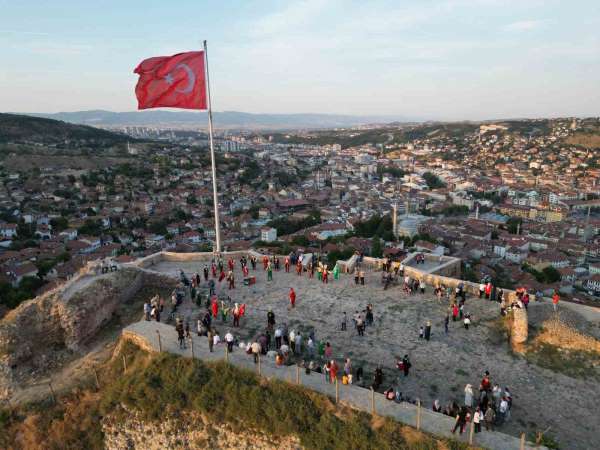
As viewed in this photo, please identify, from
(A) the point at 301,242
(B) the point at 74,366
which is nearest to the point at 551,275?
(A) the point at 301,242

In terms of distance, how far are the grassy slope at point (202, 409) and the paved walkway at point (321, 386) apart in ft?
0.65

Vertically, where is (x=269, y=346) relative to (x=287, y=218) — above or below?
above

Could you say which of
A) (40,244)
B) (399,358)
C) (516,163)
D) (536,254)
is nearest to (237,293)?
(399,358)

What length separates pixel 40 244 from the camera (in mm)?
50094

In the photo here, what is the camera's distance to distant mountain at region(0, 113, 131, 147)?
106250 mm

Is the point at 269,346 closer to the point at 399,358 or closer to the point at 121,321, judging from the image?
the point at 399,358

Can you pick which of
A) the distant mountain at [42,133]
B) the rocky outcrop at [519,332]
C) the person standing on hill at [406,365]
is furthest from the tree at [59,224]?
the rocky outcrop at [519,332]

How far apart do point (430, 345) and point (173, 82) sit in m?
10.0

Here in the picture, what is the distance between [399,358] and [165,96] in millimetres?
9517

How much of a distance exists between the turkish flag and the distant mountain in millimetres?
105148

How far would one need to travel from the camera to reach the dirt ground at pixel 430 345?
8.37 metres

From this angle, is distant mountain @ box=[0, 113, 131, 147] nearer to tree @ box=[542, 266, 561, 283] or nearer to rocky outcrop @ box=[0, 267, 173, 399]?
tree @ box=[542, 266, 561, 283]

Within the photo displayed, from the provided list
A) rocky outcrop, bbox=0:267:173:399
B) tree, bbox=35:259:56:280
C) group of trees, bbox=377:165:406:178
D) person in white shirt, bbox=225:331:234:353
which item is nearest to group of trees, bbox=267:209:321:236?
tree, bbox=35:259:56:280

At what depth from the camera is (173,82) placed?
43.7 feet
